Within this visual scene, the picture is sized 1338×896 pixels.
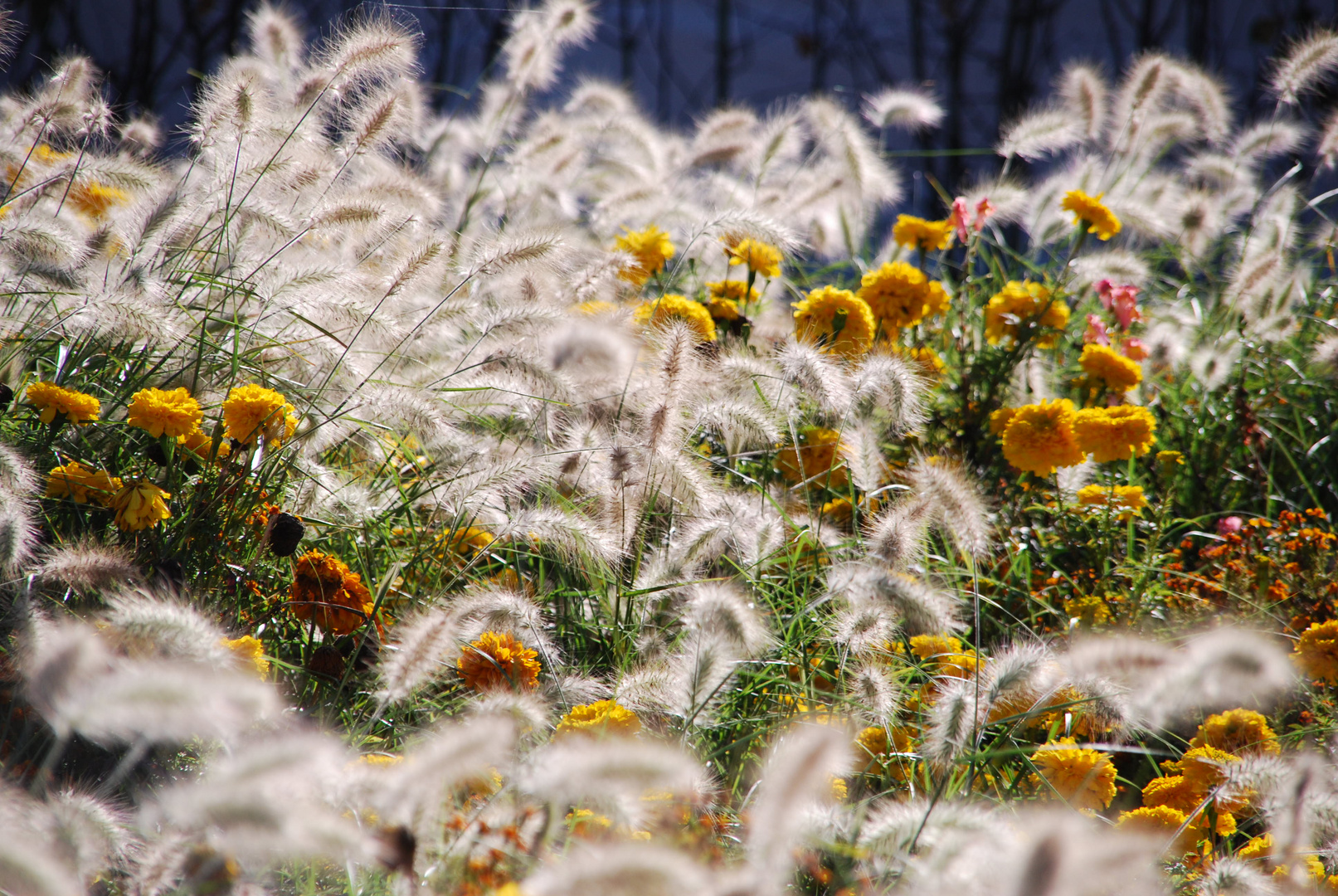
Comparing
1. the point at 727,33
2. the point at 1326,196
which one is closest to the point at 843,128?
the point at 1326,196

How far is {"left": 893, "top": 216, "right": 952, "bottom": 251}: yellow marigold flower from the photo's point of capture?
7.72 feet

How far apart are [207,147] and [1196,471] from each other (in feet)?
7.51

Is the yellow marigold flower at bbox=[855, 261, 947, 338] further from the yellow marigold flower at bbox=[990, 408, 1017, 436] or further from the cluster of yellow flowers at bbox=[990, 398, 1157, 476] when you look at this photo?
the cluster of yellow flowers at bbox=[990, 398, 1157, 476]

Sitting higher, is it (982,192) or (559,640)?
(982,192)

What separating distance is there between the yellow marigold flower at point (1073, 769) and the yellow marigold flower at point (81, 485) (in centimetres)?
145

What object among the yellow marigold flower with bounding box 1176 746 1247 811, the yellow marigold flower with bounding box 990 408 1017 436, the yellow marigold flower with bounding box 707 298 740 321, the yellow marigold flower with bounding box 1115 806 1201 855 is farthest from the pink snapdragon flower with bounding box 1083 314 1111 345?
the yellow marigold flower with bounding box 1115 806 1201 855

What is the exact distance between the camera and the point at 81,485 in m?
1.47

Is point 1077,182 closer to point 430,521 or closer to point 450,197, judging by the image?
point 450,197

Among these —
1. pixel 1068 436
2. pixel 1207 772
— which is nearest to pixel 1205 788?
pixel 1207 772

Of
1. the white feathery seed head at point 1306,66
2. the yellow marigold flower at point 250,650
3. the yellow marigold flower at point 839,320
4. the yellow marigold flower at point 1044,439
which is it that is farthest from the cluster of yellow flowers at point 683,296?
the white feathery seed head at point 1306,66

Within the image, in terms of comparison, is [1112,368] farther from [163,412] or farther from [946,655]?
[163,412]

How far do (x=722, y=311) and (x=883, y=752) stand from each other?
1.10m

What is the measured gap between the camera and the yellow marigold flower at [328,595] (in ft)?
4.84

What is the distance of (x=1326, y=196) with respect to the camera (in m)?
3.05
